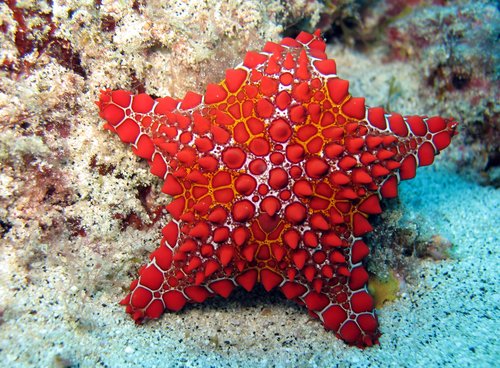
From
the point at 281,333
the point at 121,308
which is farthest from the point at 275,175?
the point at 121,308

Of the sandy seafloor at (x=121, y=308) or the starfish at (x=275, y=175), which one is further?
the sandy seafloor at (x=121, y=308)

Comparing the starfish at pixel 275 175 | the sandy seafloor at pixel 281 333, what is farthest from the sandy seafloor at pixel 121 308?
the starfish at pixel 275 175

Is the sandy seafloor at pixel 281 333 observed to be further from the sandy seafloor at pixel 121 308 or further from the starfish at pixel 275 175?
the starfish at pixel 275 175

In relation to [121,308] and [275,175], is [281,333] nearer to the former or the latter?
[121,308]

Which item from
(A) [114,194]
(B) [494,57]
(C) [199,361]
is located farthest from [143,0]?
(B) [494,57]

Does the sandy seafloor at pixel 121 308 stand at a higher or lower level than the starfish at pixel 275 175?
lower

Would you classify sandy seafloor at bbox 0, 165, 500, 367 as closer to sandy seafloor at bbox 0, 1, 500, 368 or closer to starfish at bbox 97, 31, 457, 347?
sandy seafloor at bbox 0, 1, 500, 368
